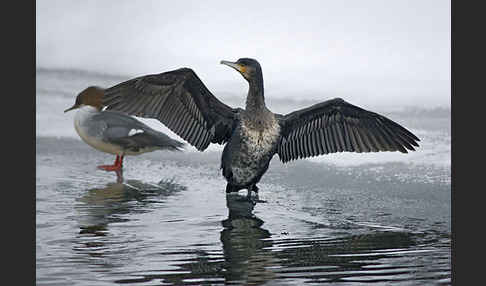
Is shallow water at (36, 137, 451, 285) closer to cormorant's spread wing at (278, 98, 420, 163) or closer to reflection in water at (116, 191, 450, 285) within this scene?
reflection in water at (116, 191, 450, 285)

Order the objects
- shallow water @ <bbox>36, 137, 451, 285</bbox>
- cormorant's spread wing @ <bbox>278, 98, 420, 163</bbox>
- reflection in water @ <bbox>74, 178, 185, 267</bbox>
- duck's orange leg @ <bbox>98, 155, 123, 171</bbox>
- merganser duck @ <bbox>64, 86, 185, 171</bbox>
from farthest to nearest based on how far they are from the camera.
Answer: merganser duck @ <bbox>64, 86, 185, 171</bbox>, duck's orange leg @ <bbox>98, 155, 123, 171</bbox>, cormorant's spread wing @ <bbox>278, 98, 420, 163</bbox>, reflection in water @ <bbox>74, 178, 185, 267</bbox>, shallow water @ <bbox>36, 137, 451, 285</bbox>

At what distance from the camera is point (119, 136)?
8.99m

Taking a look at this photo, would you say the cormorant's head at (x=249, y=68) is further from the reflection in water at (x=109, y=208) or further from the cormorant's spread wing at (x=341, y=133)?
the reflection in water at (x=109, y=208)

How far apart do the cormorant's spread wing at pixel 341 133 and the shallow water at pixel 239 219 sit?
396mm

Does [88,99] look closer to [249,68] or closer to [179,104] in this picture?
[179,104]

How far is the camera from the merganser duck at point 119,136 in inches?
354

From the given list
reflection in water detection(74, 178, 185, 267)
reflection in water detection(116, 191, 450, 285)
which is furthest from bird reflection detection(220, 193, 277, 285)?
reflection in water detection(74, 178, 185, 267)

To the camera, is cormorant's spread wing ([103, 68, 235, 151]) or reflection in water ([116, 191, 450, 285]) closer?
reflection in water ([116, 191, 450, 285])

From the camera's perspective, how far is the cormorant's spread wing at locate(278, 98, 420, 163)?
765cm

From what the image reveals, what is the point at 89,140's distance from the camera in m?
9.15

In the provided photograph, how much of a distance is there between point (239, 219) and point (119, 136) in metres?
3.03

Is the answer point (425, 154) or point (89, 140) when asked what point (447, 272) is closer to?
point (425, 154)

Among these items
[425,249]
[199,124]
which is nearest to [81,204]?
[199,124]

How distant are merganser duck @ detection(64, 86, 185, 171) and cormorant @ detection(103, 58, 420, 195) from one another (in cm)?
160
